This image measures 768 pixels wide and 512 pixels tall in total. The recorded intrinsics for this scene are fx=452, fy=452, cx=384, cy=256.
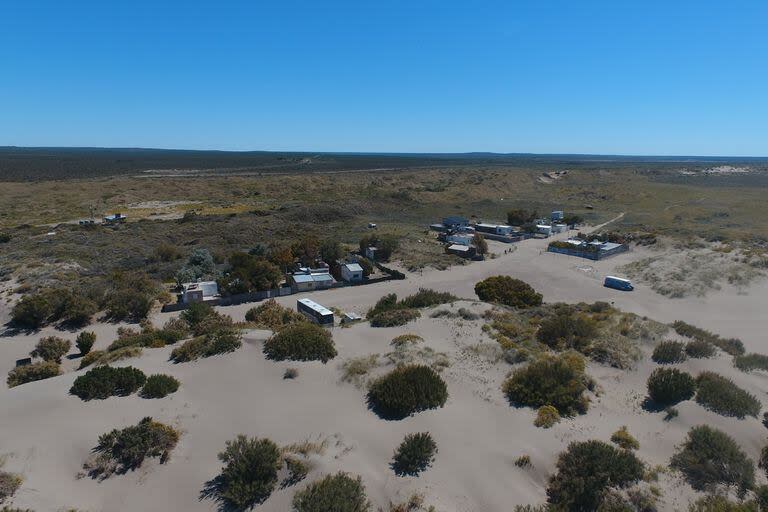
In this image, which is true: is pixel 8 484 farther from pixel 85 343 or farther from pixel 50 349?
pixel 50 349

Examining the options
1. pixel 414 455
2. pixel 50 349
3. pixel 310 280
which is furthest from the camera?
pixel 310 280

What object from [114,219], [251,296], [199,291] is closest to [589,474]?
[251,296]

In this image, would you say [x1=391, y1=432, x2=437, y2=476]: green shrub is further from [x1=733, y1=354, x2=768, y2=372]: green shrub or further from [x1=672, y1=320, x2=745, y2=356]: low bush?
[x1=672, y1=320, x2=745, y2=356]: low bush

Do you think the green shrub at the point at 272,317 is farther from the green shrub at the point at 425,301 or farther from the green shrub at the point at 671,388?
the green shrub at the point at 671,388

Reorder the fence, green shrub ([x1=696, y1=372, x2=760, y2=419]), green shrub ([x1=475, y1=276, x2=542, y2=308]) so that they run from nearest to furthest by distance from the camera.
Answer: green shrub ([x1=696, y1=372, x2=760, y2=419])
green shrub ([x1=475, y1=276, x2=542, y2=308])
the fence

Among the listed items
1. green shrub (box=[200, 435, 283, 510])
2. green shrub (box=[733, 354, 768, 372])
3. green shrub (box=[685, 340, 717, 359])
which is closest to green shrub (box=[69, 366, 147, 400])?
green shrub (box=[200, 435, 283, 510])

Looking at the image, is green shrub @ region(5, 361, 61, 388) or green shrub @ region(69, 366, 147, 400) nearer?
green shrub @ region(69, 366, 147, 400)

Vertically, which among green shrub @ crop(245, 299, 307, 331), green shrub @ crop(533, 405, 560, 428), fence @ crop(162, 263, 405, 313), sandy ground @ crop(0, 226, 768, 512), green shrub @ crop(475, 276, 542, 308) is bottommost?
fence @ crop(162, 263, 405, 313)

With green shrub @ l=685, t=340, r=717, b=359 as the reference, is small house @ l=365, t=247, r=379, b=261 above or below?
below
